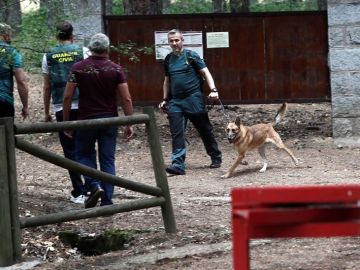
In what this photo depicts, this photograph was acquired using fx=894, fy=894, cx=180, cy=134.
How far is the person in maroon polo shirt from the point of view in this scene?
330 inches

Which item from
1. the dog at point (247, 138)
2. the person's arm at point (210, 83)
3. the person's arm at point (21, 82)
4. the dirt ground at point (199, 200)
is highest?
the person's arm at point (21, 82)

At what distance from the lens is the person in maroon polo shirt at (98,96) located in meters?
8.38

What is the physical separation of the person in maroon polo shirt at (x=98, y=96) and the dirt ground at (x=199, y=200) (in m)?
0.59

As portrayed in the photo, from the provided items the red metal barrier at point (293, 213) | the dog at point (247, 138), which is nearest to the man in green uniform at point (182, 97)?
the dog at point (247, 138)

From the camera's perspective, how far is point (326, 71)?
45.3ft

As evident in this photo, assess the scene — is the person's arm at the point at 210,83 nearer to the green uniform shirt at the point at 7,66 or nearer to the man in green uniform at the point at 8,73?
the man in green uniform at the point at 8,73

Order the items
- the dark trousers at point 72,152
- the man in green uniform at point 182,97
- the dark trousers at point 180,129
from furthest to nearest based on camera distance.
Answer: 1. the dark trousers at point 180,129
2. the man in green uniform at point 182,97
3. the dark trousers at point 72,152

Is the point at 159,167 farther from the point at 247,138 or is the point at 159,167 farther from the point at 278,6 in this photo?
the point at 278,6

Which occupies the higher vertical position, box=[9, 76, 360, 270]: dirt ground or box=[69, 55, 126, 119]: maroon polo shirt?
box=[69, 55, 126, 119]: maroon polo shirt

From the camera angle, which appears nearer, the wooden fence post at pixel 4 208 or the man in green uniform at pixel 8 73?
the wooden fence post at pixel 4 208

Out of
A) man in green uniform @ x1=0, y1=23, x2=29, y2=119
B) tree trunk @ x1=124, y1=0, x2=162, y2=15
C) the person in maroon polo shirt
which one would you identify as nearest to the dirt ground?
the person in maroon polo shirt

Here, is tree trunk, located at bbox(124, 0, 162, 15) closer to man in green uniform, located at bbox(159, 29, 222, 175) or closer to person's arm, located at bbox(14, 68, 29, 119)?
man in green uniform, located at bbox(159, 29, 222, 175)

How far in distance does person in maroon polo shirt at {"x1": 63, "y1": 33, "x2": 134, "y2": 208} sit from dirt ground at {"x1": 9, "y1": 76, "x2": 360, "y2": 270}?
1.92ft

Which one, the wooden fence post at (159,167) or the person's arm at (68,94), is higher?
the person's arm at (68,94)
